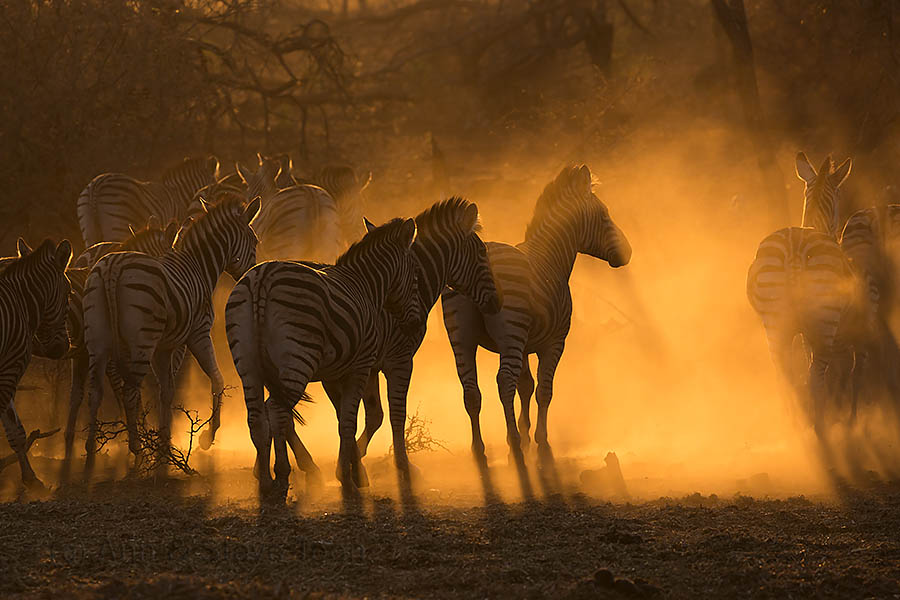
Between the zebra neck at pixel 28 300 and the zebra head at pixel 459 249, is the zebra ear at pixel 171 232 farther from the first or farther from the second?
the zebra head at pixel 459 249

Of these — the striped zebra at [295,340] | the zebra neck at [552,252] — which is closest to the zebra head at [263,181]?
the zebra neck at [552,252]

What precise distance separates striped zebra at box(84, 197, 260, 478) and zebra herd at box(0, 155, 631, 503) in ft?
0.04

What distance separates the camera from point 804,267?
10.1 meters

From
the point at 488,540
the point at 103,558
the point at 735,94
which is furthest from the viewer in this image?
the point at 735,94


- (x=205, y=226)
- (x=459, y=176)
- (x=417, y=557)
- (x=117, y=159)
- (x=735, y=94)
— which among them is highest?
(x=735, y=94)

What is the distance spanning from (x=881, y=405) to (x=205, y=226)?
699 cm

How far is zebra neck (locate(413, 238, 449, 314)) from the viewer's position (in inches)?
345

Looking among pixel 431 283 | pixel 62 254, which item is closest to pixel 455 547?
pixel 431 283

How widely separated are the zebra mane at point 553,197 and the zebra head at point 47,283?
4135 millimetres

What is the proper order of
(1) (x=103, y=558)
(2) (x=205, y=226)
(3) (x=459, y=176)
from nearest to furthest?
(1) (x=103, y=558) < (2) (x=205, y=226) < (3) (x=459, y=176)

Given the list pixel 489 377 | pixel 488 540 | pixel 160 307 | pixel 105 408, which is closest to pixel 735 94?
pixel 489 377

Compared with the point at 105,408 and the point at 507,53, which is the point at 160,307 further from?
the point at 507,53

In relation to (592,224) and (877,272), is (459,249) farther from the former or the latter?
(877,272)

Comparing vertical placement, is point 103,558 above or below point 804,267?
below
